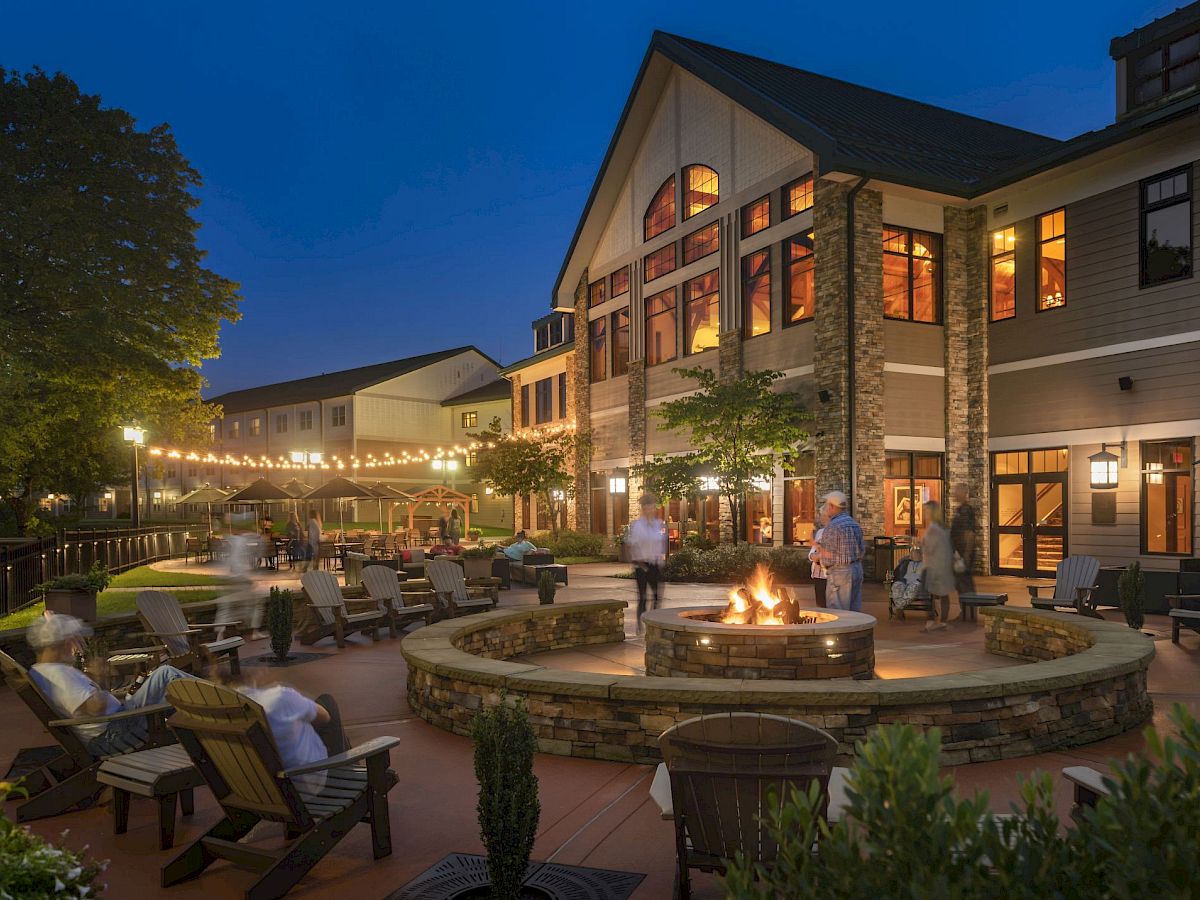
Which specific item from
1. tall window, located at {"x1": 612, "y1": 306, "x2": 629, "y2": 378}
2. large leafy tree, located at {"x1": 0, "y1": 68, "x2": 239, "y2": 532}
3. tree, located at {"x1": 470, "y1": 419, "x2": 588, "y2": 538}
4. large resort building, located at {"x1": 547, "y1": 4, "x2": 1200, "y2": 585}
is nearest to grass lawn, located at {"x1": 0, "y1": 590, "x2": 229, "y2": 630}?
large leafy tree, located at {"x1": 0, "y1": 68, "x2": 239, "y2": 532}

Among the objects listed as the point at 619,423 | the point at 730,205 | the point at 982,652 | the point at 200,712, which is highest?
the point at 730,205

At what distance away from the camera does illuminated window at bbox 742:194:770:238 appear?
2159 centimetres

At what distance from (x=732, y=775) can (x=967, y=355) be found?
1806 cm

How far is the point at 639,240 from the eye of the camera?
88.6 feet

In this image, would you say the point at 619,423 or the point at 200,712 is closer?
the point at 200,712

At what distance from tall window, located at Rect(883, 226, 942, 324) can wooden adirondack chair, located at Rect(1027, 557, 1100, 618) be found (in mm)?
8547

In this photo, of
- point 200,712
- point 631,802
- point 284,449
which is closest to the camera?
point 200,712

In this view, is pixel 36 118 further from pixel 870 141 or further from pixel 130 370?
pixel 870 141

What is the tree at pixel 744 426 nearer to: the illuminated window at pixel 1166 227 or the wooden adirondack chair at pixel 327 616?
the illuminated window at pixel 1166 227

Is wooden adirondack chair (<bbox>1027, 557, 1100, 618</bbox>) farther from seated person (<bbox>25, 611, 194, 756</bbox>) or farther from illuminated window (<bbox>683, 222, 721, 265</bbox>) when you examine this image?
illuminated window (<bbox>683, 222, 721, 265</bbox>)

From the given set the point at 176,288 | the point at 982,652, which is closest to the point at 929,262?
the point at 982,652

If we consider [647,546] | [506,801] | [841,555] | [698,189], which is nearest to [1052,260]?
[698,189]

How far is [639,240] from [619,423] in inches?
231

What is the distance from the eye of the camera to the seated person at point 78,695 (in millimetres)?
5367
